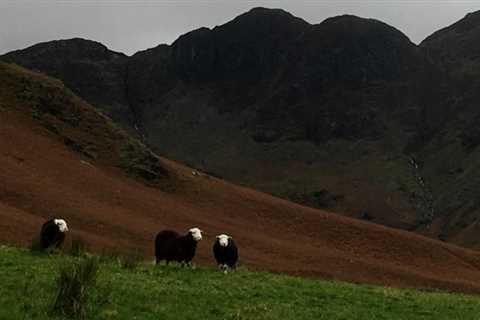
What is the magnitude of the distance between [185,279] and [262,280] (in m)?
3.41

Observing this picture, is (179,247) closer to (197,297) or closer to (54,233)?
(54,233)

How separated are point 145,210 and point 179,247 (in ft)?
88.8

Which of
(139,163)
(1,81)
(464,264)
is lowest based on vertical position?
(464,264)

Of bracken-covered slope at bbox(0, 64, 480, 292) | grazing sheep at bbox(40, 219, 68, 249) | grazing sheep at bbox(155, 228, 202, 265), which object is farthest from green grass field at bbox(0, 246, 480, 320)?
bracken-covered slope at bbox(0, 64, 480, 292)

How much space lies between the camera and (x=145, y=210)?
54125 mm

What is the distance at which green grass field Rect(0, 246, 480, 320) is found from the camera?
16.1 metres

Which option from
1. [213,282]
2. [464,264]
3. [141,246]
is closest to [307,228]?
[464,264]

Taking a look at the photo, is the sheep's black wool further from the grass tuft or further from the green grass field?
the grass tuft

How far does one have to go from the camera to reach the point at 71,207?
156 ft

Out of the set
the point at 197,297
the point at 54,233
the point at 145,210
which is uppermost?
the point at 145,210

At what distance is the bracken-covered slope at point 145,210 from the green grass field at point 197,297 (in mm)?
12683

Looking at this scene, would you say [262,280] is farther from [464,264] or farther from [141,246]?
[464,264]

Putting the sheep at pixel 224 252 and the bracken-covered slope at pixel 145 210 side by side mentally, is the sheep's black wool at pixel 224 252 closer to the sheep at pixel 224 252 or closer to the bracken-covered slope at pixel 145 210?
the sheep at pixel 224 252

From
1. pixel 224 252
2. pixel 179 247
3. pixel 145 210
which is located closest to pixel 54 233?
pixel 179 247
